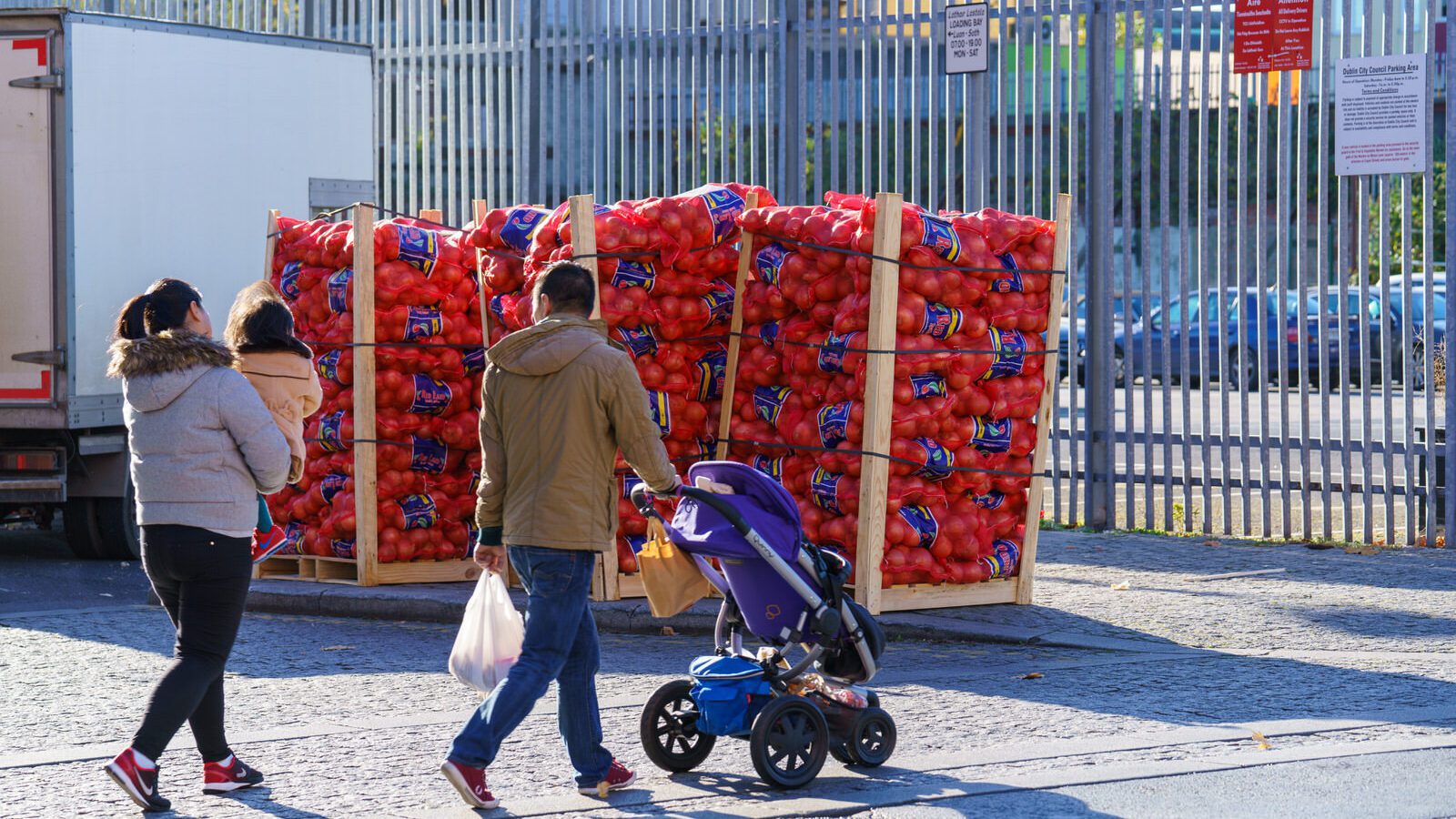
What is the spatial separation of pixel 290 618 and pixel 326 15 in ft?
25.1

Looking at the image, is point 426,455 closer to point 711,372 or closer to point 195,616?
point 711,372

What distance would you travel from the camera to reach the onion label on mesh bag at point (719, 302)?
9.33 meters

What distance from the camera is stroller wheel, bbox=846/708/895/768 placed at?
615 centimetres

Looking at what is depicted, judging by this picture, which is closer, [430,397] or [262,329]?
[262,329]

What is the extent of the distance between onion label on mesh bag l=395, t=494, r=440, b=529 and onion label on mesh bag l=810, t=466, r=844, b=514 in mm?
2305

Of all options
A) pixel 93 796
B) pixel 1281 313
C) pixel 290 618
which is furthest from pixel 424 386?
pixel 1281 313

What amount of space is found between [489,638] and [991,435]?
3693 millimetres

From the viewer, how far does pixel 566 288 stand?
5746mm

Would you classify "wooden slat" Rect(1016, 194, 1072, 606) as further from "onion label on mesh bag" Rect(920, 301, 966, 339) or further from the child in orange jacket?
the child in orange jacket

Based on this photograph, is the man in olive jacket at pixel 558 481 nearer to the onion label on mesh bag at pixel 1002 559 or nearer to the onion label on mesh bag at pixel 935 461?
the onion label on mesh bag at pixel 935 461

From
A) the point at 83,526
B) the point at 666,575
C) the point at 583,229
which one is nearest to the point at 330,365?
the point at 583,229

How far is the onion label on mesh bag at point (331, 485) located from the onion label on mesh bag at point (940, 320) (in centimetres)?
338

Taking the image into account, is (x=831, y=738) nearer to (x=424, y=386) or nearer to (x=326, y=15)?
(x=424, y=386)

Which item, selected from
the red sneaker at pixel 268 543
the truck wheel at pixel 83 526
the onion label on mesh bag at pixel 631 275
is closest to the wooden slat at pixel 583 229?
the onion label on mesh bag at pixel 631 275
